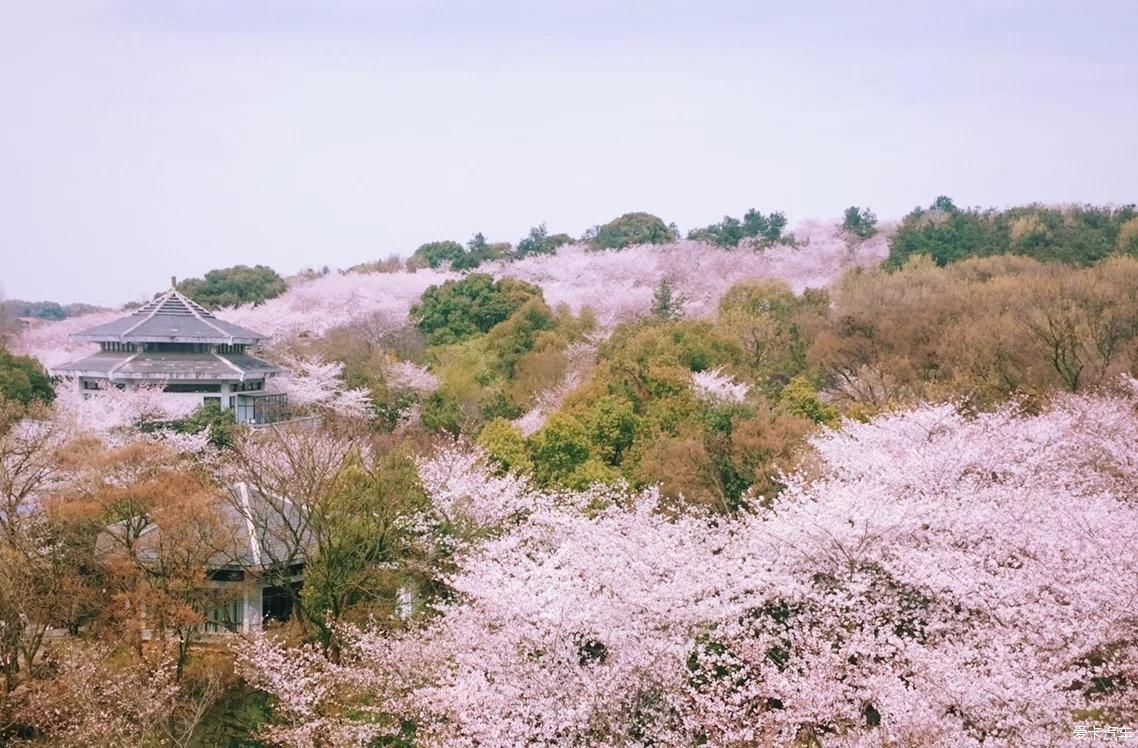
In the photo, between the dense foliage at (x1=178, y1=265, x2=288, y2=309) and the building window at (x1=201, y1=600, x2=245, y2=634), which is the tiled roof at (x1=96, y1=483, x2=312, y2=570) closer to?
the building window at (x1=201, y1=600, x2=245, y2=634)

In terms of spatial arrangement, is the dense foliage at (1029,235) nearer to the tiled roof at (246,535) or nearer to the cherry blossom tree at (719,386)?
the cherry blossom tree at (719,386)

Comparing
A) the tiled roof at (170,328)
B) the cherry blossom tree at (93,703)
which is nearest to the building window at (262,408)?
the tiled roof at (170,328)

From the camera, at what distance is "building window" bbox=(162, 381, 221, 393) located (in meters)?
29.0

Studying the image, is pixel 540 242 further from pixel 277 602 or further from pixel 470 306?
pixel 277 602

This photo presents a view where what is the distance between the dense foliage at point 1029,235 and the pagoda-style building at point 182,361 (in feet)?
74.8

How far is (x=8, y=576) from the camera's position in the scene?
13430 mm

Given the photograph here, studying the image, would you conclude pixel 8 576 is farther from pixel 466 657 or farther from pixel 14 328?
pixel 14 328

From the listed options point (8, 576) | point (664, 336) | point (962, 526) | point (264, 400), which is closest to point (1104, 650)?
point (962, 526)

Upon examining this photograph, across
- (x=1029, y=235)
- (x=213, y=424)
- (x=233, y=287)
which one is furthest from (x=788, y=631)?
(x=233, y=287)

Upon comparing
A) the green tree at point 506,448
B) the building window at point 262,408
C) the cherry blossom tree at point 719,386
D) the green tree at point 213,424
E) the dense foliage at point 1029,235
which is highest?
the dense foliage at point 1029,235

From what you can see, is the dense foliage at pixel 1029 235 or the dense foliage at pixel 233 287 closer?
the dense foliage at pixel 1029 235

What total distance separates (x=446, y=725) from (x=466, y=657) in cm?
76

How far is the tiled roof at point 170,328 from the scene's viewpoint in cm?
2908

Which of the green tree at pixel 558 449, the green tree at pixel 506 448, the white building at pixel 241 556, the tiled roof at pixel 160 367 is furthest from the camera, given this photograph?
the tiled roof at pixel 160 367
